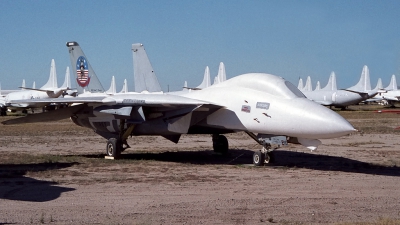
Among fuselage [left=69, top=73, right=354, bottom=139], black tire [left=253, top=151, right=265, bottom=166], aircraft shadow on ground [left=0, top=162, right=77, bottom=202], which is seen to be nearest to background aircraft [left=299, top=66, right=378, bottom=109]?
fuselage [left=69, top=73, right=354, bottom=139]

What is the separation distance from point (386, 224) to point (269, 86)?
24.4 ft

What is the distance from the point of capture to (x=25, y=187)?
1098 cm

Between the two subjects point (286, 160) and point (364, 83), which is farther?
point (364, 83)

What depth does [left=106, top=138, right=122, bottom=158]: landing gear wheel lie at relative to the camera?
1727 cm

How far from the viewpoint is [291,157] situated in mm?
18297

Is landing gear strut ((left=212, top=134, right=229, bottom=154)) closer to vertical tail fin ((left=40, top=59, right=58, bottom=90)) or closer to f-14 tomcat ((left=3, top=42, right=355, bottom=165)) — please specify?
f-14 tomcat ((left=3, top=42, right=355, bottom=165))

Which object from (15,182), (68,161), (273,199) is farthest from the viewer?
(68,161)

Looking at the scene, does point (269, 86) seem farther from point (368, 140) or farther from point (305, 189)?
point (368, 140)

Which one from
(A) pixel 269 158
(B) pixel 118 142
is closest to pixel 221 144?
(B) pixel 118 142

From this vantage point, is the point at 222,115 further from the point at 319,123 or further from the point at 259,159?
the point at 319,123

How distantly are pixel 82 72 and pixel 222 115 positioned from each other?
7.15 meters

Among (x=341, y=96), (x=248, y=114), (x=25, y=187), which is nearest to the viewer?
(x=25, y=187)

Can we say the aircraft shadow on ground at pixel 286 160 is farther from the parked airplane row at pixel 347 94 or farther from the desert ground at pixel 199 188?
the parked airplane row at pixel 347 94

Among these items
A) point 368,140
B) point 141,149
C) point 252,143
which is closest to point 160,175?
point 141,149
